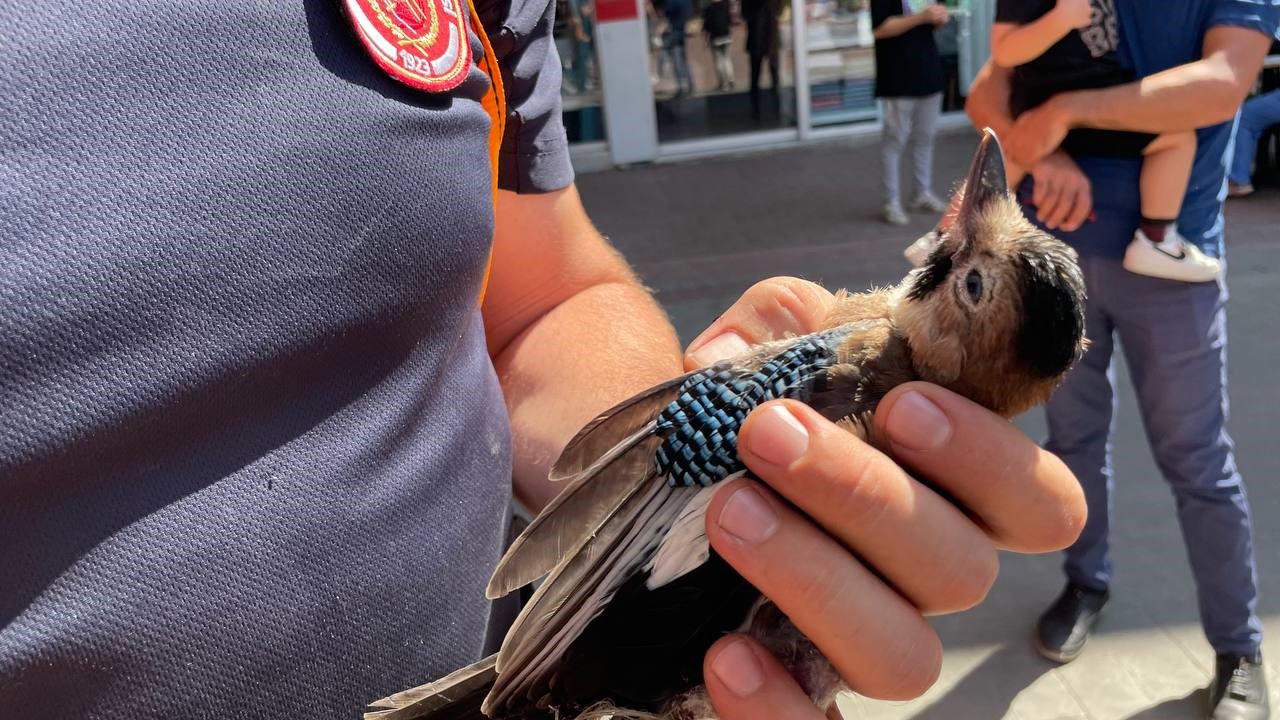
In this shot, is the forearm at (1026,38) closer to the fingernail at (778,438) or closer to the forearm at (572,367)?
the forearm at (572,367)

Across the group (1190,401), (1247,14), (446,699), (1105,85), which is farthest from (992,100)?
(446,699)

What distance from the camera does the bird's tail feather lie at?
3.93 feet

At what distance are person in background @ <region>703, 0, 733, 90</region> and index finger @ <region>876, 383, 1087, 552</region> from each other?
1213 cm

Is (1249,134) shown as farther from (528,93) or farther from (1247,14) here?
(528,93)

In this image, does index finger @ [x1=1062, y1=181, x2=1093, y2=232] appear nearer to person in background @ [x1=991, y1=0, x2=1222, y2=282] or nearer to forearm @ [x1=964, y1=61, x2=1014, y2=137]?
person in background @ [x1=991, y1=0, x2=1222, y2=282]

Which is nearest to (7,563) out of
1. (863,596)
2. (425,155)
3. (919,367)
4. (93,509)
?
(93,509)

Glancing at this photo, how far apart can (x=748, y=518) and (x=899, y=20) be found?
8.01m

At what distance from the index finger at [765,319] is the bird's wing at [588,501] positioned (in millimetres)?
296

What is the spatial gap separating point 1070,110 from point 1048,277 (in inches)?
87.8

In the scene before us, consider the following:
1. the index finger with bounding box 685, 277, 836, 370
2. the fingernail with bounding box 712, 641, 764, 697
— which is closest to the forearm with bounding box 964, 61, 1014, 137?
the index finger with bounding box 685, 277, 836, 370

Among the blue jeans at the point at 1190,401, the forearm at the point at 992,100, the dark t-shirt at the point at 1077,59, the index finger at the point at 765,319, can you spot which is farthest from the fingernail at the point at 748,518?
the forearm at the point at 992,100

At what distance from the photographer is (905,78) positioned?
8.48 meters

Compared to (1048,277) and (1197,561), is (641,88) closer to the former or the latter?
(1197,561)

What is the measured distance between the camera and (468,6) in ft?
4.87
